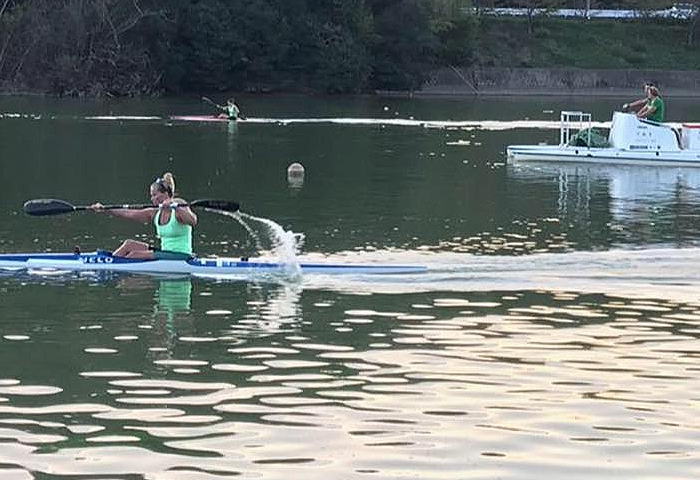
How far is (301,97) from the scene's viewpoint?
8644cm

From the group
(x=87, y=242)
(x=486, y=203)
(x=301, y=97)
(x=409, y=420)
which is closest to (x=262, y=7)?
(x=301, y=97)

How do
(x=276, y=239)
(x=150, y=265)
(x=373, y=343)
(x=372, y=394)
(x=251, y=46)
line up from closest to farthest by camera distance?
(x=372, y=394) → (x=373, y=343) → (x=150, y=265) → (x=276, y=239) → (x=251, y=46)

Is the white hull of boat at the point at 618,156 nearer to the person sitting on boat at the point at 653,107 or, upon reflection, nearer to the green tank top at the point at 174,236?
the person sitting on boat at the point at 653,107

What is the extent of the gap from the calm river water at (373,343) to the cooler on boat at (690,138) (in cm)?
586

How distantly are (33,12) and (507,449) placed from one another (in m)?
75.5

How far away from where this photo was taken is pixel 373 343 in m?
15.8

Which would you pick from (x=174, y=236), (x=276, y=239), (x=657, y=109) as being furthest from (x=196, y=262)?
(x=657, y=109)

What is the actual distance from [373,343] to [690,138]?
26.6 metres

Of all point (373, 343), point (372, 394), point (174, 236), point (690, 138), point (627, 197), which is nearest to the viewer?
point (372, 394)

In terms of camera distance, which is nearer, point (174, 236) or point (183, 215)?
point (183, 215)

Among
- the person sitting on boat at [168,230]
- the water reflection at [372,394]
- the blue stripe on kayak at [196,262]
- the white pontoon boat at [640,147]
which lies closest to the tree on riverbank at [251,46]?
the white pontoon boat at [640,147]

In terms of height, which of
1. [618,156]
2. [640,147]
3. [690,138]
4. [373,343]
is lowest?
[373,343]

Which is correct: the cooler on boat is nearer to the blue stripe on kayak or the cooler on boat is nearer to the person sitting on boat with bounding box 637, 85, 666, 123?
the person sitting on boat with bounding box 637, 85, 666, 123

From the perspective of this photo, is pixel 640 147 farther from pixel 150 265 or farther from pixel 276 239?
pixel 150 265
